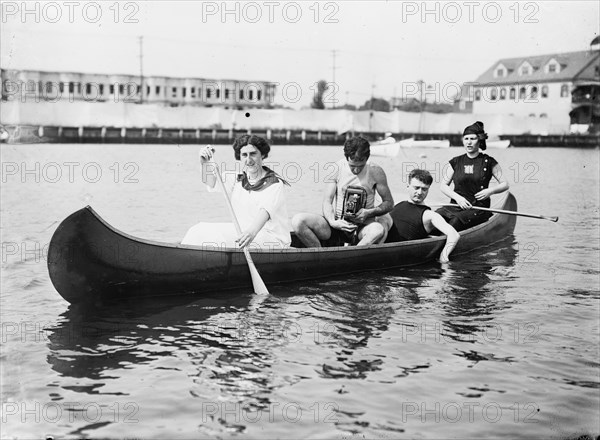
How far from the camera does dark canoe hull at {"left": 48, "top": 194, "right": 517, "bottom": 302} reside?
268 inches

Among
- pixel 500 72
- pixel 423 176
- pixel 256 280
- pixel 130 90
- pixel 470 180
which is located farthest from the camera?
pixel 130 90

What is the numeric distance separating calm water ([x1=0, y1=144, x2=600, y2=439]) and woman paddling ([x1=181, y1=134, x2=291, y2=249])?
0.61 metres

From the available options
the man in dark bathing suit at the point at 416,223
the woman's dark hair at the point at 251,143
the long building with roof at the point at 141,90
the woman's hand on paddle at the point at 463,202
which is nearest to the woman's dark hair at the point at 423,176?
the man in dark bathing suit at the point at 416,223

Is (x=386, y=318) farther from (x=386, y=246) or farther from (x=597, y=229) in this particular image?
(x=597, y=229)

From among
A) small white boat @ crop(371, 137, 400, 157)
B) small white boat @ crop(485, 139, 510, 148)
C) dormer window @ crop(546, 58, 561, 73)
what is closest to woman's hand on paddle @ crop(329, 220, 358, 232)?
small white boat @ crop(371, 137, 400, 157)

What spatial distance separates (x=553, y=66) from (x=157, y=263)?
204 ft

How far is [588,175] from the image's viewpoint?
3011cm

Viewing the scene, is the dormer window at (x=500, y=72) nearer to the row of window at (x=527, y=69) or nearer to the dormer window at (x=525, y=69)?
the row of window at (x=527, y=69)

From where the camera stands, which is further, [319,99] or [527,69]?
[319,99]

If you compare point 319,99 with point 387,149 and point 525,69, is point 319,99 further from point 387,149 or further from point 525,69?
point 387,149

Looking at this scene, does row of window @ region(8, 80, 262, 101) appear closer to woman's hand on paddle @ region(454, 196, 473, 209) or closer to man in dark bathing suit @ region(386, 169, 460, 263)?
woman's hand on paddle @ region(454, 196, 473, 209)

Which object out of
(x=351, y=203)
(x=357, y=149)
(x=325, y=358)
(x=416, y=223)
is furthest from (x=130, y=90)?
(x=325, y=358)

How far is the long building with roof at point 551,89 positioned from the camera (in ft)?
196

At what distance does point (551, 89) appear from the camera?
2469 inches
